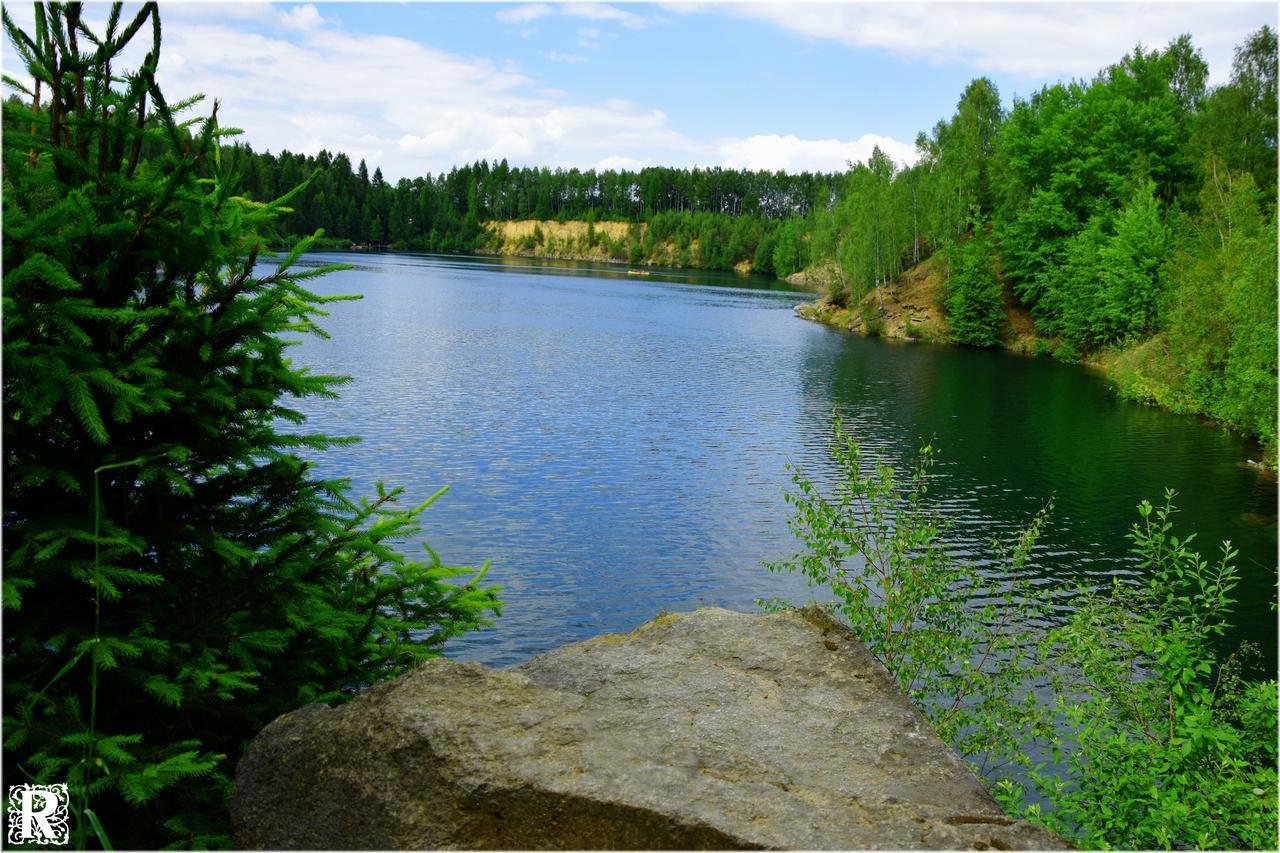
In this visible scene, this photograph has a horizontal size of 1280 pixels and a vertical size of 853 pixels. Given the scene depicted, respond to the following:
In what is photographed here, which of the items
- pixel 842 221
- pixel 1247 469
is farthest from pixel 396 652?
pixel 842 221

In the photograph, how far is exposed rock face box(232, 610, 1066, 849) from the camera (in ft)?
16.0

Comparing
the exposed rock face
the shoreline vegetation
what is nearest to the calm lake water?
the shoreline vegetation

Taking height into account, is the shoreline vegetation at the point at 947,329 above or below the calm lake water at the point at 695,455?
above

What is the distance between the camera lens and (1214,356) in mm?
39406

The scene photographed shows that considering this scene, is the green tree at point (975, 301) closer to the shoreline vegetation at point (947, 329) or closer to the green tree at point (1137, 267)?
the shoreline vegetation at point (947, 329)

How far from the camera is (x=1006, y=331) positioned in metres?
67.3

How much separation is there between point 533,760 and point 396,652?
2.07m

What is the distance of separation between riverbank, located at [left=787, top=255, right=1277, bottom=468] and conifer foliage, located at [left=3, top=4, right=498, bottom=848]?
Answer: 39378 mm

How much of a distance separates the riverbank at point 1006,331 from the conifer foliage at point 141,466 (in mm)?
39378

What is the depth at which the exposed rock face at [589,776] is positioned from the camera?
4.88 m

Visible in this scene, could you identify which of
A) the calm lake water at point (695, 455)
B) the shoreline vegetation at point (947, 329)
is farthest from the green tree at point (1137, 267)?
the calm lake water at point (695, 455)

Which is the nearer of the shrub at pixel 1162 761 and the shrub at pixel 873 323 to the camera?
the shrub at pixel 1162 761

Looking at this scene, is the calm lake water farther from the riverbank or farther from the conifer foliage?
the conifer foliage

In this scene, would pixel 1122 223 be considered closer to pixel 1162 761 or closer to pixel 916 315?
pixel 916 315
